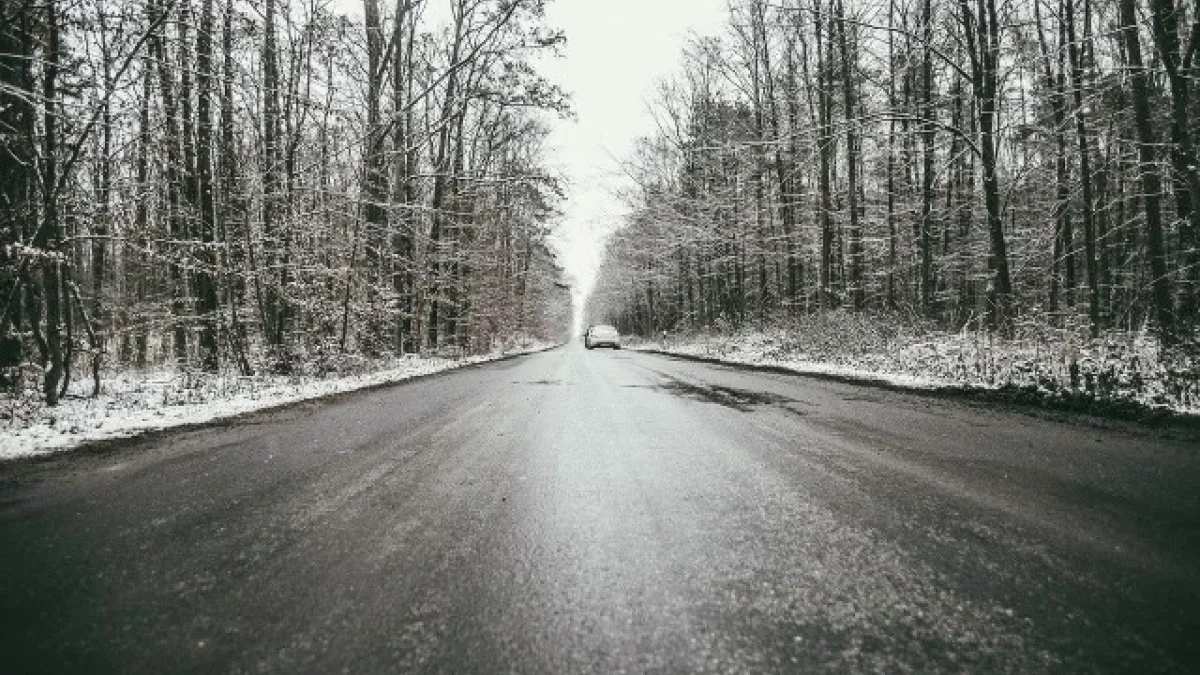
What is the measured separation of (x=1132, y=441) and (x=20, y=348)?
1436cm

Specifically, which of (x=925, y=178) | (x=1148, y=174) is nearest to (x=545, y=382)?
(x=1148, y=174)

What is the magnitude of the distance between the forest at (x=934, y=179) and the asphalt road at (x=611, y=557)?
6.98 meters

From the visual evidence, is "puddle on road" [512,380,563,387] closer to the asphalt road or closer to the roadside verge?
the roadside verge

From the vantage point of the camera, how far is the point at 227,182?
38.1 ft

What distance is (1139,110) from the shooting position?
36.4 feet

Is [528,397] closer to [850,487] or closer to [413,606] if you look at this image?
[850,487]

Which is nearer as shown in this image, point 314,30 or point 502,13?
point 314,30

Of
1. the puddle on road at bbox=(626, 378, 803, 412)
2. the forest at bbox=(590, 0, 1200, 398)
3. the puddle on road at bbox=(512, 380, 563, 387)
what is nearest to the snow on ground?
the puddle on road at bbox=(512, 380, 563, 387)

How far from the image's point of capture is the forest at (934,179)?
12.6m

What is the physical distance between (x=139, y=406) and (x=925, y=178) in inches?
858

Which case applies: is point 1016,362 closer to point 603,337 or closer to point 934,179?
point 934,179

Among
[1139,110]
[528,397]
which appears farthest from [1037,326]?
[528,397]

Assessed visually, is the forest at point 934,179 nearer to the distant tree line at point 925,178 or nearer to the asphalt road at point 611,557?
the distant tree line at point 925,178

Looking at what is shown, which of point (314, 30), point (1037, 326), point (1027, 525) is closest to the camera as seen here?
point (1027, 525)
